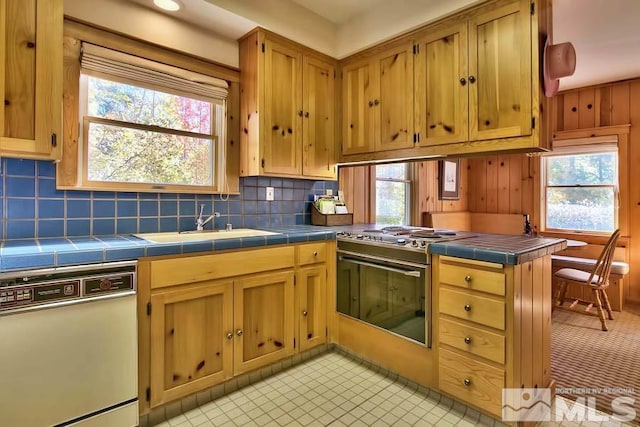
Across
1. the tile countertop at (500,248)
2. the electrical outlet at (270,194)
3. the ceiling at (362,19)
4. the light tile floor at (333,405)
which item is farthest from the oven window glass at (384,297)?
the ceiling at (362,19)

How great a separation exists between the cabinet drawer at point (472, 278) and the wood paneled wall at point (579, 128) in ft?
11.0

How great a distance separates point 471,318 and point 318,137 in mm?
1814

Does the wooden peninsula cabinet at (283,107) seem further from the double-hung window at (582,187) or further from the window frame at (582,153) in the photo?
the double-hung window at (582,187)

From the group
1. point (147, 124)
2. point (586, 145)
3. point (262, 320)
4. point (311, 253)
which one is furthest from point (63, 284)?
point (586, 145)

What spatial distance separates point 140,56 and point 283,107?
99 centimetres

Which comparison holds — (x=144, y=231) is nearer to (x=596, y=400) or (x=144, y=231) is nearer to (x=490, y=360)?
(x=490, y=360)

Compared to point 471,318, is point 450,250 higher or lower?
higher

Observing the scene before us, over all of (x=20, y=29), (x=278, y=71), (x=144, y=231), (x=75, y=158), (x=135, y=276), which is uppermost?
(x=278, y=71)

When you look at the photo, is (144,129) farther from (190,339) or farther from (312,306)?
(312,306)

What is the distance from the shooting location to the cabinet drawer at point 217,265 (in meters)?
1.69

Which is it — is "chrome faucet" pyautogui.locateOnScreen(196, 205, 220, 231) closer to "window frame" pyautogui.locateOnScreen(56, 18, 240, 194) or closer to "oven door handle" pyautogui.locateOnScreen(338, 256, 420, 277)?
"window frame" pyautogui.locateOnScreen(56, 18, 240, 194)

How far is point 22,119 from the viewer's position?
4.88 ft

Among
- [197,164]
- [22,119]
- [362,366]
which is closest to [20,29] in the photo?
→ [22,119]

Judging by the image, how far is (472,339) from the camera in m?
1.72
